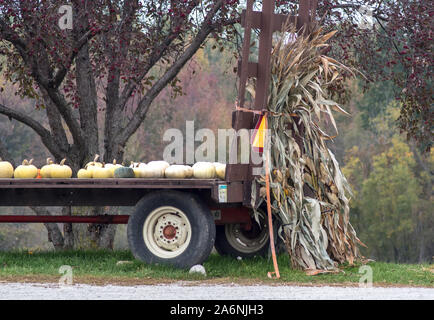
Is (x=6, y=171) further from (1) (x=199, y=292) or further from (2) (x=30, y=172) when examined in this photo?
(1) (x=199, y=292)

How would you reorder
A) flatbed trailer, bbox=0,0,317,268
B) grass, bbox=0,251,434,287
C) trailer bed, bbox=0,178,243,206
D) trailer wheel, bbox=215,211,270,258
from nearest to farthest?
grass, bbox=0,251,434,287
trailer bed, bbox=0,178,243,206
flatbed trailer, bbox=0,0,317,268
trailer wheel, bbox=215,211,270,258

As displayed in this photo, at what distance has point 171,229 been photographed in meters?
9.92

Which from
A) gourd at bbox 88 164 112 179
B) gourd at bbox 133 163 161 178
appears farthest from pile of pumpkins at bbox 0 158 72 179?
gourd at bbox 133 163 161 178

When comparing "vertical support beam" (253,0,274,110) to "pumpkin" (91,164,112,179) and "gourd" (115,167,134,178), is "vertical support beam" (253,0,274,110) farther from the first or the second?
"pumpkin" (91,164,112,179)

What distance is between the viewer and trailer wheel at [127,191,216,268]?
9.70 m

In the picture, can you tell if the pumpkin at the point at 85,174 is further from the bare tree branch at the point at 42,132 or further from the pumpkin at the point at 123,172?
the bare tree branch at the point at 42,132

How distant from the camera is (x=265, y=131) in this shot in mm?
9953

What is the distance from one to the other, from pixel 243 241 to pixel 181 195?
223cm

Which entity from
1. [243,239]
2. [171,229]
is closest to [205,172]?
[171,229]

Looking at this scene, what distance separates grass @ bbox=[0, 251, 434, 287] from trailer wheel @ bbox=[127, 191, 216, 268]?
0.68ft
